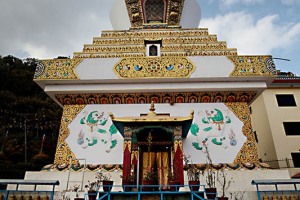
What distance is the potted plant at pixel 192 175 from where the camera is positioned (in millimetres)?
6971

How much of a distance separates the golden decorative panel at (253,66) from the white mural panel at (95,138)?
5481 mm

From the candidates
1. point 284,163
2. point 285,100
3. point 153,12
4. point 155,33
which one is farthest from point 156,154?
point 285,100

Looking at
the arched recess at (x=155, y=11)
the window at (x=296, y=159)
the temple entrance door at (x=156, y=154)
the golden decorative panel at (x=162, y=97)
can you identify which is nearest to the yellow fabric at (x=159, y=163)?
the temple entrance door at (x=156, y=154)

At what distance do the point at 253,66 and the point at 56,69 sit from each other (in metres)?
8.27

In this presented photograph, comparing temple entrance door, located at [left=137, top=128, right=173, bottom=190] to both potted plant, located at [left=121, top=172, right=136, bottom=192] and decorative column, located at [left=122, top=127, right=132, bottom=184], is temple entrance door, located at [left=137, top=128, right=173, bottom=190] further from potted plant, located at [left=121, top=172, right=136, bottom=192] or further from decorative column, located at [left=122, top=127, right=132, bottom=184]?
potted plant, located at [left=121, top=172, right=136, bottom=192]

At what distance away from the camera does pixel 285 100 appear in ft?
57.0

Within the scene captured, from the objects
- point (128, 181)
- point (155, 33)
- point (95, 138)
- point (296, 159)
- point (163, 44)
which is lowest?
point (128, 181)

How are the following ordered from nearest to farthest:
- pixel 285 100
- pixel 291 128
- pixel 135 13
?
pixel 135 13
pixel 291 128
pixel 285 100

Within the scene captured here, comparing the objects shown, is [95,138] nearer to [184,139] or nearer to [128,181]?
[128,181]

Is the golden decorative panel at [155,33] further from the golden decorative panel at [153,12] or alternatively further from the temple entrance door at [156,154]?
the temple entrance door at [156,154]

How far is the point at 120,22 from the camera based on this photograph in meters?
16.4

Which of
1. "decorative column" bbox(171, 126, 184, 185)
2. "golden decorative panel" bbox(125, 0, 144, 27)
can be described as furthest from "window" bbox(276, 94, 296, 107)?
"decorative column" bbox(171, 126, 184, 185)

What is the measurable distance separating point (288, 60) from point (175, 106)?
12949 mm

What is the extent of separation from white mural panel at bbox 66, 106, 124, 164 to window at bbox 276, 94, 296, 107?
12.3 meters
